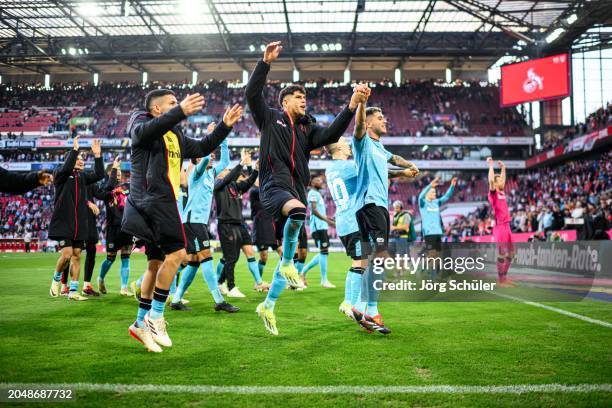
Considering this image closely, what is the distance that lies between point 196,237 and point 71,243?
2599mm

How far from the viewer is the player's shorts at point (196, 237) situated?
6.80m

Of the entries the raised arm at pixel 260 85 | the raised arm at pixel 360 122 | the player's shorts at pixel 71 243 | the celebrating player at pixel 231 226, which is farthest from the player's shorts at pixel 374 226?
the player's shorts at pixel 71 243

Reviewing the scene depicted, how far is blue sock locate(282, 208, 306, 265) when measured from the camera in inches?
178

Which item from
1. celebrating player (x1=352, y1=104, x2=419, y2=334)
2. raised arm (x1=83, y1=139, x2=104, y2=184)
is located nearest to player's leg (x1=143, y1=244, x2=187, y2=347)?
celebrating player (x1=352, y1=104, x2=419, y2=334)

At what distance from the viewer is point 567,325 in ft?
18.2

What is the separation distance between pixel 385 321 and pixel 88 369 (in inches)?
142

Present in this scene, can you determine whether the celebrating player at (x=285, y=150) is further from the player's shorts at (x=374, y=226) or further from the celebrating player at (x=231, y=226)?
the celebrating player at (x=231, y=226)

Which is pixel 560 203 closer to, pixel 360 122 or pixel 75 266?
pixel 360 122

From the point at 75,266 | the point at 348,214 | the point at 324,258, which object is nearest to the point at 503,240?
the point at 324,258

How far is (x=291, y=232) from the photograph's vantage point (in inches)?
186

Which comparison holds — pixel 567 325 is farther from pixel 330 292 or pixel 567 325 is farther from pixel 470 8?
pixel 470 8

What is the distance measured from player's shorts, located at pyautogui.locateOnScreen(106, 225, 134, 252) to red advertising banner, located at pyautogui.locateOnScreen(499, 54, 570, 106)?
103 ft

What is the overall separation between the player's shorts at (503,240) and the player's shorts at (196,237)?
655cm

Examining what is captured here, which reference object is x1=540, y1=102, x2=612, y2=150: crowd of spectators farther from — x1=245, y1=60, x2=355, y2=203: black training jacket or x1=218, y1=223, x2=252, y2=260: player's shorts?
x1=245, y1=60, x2=355, y2=203: black training jacket
